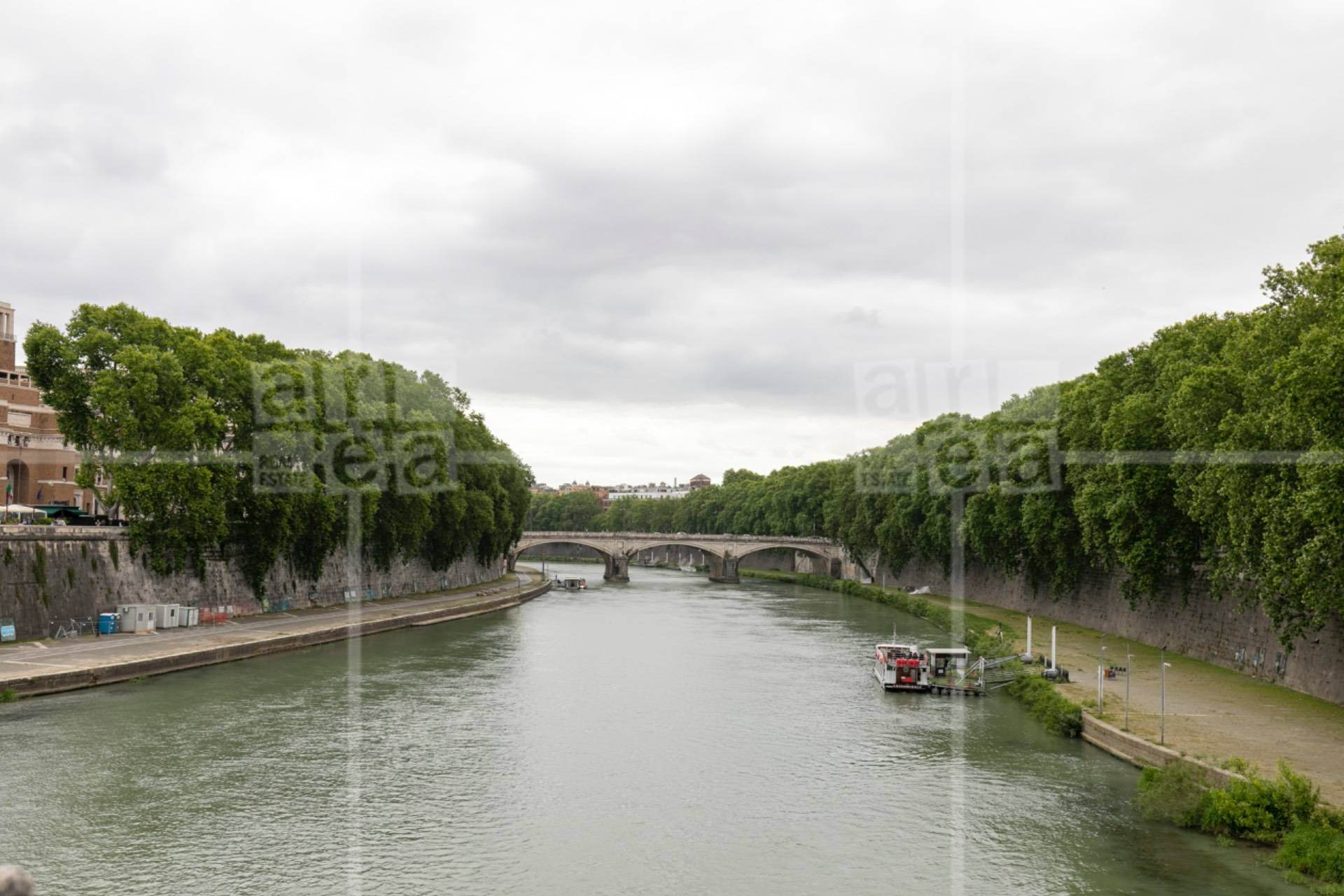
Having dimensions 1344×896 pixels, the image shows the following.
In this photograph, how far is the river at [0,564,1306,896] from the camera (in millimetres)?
19406

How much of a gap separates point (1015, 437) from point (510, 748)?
40.3 meters

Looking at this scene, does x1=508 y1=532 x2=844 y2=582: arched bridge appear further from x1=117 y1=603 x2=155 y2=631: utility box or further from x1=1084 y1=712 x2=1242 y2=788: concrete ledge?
x1=1084 y1=712 x2=1242 y2=788: concrete ledge

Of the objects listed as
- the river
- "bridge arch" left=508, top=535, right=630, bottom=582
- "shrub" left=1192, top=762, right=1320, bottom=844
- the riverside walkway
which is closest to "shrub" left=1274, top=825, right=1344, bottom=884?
"shrub" left=1192, top=762, right=1320, bottom=844

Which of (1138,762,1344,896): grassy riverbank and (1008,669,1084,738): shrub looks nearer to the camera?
(1138,762,1344,896): grassy riverbank

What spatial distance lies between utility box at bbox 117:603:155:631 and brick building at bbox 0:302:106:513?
29911mm

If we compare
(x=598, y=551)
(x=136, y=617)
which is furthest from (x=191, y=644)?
(x=598, y=551)

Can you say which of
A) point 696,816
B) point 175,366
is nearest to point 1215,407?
point 696,816

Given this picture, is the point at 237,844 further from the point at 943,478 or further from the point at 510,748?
the point at 943,478

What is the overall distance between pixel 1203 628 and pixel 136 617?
41.8 m

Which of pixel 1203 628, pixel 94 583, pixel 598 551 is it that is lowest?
pixel 598 551

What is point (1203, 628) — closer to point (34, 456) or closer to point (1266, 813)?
point (1266, 813)

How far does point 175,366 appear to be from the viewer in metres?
46.9

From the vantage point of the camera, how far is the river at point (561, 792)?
19406 millimetres

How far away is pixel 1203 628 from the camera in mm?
41781
